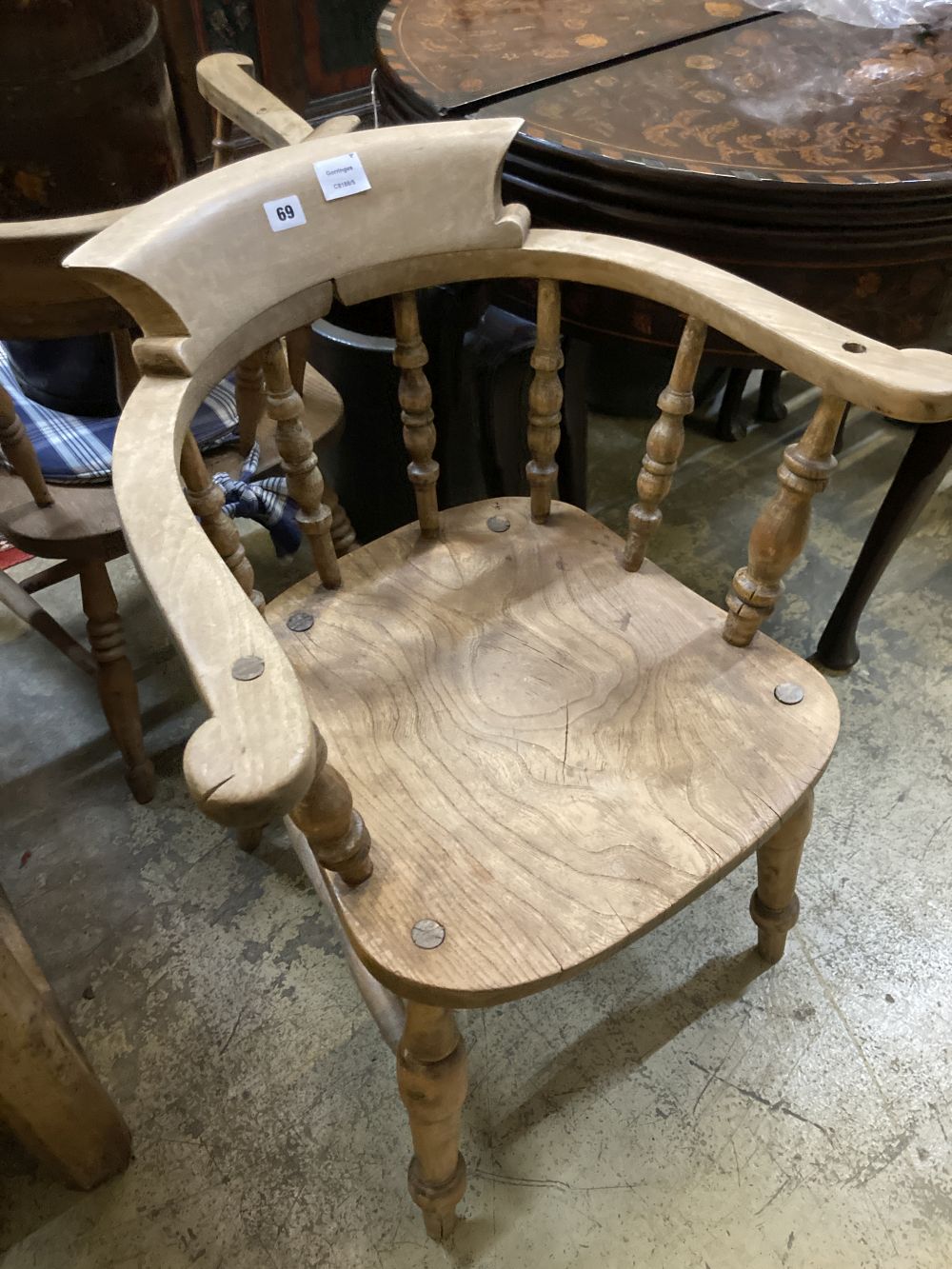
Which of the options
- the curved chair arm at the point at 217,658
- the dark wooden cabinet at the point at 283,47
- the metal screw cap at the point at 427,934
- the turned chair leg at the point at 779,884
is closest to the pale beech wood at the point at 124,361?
the curved chair arm at the point at 217,658

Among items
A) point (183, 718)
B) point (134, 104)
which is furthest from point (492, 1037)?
point (134, 104)

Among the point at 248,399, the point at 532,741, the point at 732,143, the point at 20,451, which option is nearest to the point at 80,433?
the point at 20,451

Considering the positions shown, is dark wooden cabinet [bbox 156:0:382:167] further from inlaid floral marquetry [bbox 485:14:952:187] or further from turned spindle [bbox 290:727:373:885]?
turned spindle [bbox 290:727:373:885]

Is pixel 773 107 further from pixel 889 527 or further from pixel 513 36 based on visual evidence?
pixel 889 527

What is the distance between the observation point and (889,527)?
1.33 meters

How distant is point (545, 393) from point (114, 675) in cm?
76

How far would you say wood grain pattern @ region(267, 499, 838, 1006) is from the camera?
71 centimetres

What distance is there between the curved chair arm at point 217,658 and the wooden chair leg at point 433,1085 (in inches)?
14.7

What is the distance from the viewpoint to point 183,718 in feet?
4.94

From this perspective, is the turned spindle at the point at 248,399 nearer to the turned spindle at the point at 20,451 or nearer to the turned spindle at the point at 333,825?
the turned spindle at the point at 20,451

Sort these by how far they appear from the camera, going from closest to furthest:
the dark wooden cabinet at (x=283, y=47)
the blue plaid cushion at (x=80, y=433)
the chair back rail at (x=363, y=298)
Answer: the chair back rail at (x=363, y=298)
the blue plaid cushion at (x=80, y=433)
the dark wooden cabinet at (x=283, y=47)

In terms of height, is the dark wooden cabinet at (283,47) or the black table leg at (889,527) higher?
the dark wooden cabinet at (283,47)

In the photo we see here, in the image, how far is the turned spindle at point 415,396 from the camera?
2.97ft

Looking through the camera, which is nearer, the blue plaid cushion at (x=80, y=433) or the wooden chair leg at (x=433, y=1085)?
the wooden chair leg at (x=433, y=1085)
